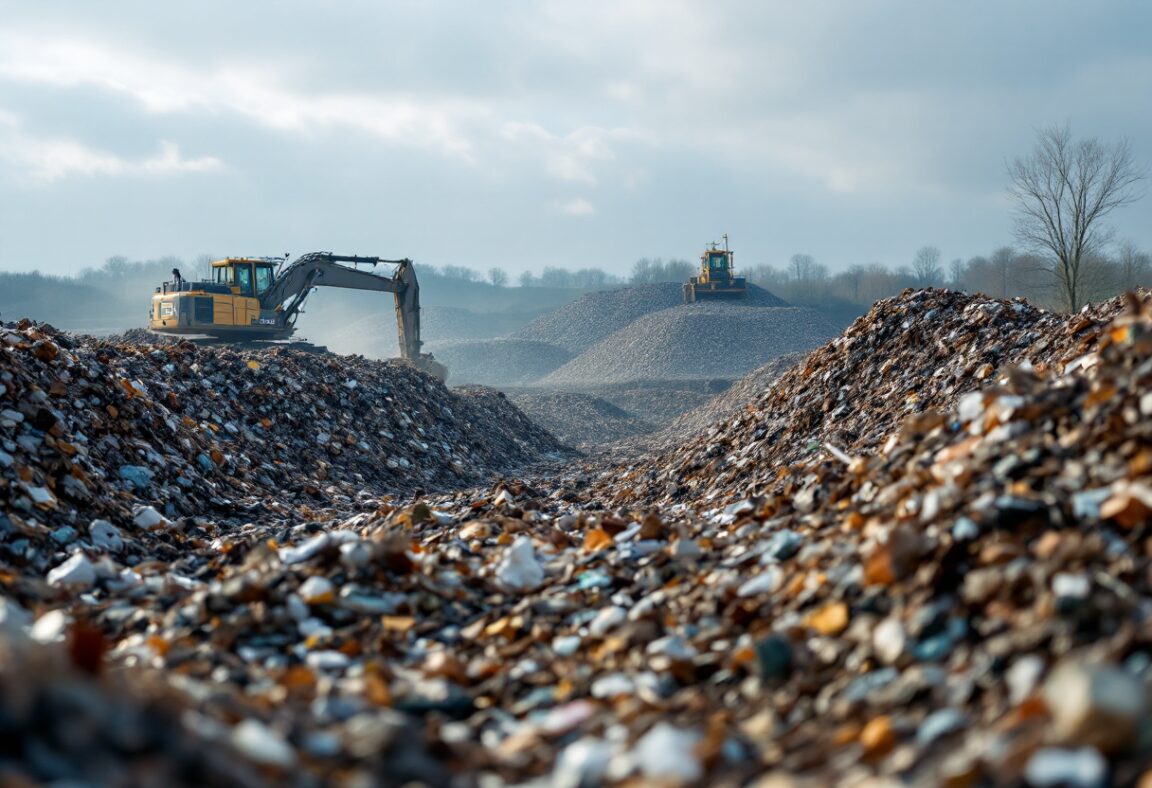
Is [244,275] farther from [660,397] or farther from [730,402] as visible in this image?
[660,397]

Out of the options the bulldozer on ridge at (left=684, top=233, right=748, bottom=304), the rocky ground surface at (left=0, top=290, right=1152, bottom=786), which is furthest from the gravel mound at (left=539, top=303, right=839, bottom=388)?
the rocky ground surface at (left=0, top=290, right=1152, bottom=786)

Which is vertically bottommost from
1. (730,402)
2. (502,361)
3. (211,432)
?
(730,402)

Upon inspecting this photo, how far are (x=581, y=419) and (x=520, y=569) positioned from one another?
18737mm

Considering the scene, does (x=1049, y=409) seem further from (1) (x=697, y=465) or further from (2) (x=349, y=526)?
(1) (x=697, y=465)

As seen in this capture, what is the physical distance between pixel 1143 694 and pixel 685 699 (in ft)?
3.64

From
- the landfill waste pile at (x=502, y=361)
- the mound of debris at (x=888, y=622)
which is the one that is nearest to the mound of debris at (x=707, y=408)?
the mound of debris at (x=888, y=622)

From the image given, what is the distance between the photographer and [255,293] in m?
19.5

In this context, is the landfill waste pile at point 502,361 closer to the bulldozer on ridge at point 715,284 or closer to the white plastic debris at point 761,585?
the bulldozer on ridge at point 715,284

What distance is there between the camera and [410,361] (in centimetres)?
2089

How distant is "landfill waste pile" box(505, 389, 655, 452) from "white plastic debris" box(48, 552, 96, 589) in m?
14.8

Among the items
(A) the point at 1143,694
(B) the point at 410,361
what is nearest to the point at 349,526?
(A) the point at 1143,694

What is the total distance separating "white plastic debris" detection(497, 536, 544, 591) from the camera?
12.5 feet

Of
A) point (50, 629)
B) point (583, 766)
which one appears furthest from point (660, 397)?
point (583, 766)

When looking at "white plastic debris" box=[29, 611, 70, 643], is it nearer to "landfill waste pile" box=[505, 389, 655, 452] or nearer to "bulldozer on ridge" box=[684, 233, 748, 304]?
"landfill waste pile" box=[505, 389, 655, 452]
